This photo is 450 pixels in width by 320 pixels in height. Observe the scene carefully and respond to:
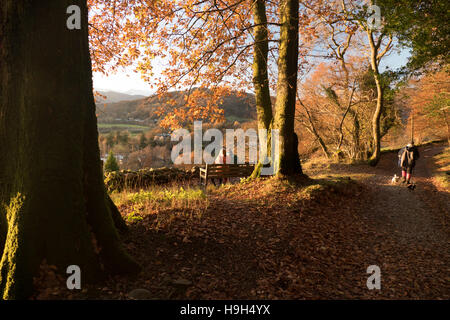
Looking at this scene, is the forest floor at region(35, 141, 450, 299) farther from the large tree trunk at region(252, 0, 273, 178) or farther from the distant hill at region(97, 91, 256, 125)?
the distant hill at region(97, 91, 256, 125)

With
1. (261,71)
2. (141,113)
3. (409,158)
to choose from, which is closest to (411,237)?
(409,158)

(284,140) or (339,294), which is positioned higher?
(284,140)

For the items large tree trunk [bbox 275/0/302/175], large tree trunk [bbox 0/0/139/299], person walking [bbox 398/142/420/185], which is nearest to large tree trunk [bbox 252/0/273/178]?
large tree trunk [bbox 275/0/302/175]

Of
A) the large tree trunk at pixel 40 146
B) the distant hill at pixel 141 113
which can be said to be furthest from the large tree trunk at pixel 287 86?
the distant hill at pixel 141 113

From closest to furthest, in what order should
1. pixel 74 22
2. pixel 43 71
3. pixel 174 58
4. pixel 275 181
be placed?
pixel 43 71 → pixel 74 22 → pixel 275 181 → pixel 174 58

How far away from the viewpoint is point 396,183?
10.6 metres

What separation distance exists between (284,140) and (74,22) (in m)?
5.80

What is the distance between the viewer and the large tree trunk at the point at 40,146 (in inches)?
113

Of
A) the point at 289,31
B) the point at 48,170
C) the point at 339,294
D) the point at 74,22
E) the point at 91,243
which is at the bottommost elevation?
the point at 339,294

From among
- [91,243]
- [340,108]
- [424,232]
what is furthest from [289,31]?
[340,108]

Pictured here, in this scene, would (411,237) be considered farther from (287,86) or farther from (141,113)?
(141,113)

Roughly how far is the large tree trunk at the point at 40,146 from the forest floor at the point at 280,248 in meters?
0.40

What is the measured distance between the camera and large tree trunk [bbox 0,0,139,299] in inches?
113

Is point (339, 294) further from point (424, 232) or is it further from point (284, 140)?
point (284, 140)
